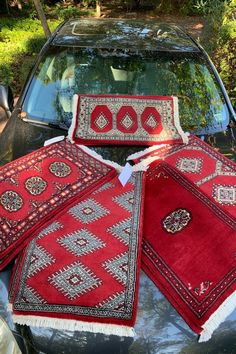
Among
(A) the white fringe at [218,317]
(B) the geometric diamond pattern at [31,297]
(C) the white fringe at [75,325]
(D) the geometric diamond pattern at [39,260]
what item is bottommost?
(A) the white fringe at [218,317]

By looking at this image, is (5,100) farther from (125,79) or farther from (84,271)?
(84,271)

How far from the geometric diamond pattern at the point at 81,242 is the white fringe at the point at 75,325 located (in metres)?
0.36

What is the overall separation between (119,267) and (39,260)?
0.36 meters

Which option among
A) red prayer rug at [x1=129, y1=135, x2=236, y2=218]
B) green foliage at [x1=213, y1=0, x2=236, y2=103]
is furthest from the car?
green foliage at [x1=213, y1=0, x2=236, y2=103]

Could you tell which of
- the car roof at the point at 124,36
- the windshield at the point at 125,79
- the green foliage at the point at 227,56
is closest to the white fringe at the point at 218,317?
the windshield at the point at 125,79

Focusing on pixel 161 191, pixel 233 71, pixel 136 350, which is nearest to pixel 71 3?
pixel 233 71

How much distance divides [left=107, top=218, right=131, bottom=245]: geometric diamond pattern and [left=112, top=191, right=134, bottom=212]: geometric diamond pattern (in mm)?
99

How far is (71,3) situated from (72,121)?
12.2 meters

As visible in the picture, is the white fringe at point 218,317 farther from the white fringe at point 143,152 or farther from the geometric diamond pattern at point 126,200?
the white fringe at point 143,152

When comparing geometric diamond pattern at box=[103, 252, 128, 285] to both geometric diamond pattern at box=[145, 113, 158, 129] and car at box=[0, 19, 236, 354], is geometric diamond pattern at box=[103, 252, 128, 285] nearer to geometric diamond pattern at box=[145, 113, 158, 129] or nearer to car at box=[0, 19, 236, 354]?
car at box=[0, 19, 236, 354]

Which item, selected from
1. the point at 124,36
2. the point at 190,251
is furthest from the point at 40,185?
the point at 124,36

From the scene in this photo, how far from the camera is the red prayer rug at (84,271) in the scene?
73.0 inches

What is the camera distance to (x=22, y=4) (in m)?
13.2

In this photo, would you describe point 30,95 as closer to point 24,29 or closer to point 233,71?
point 233,71
